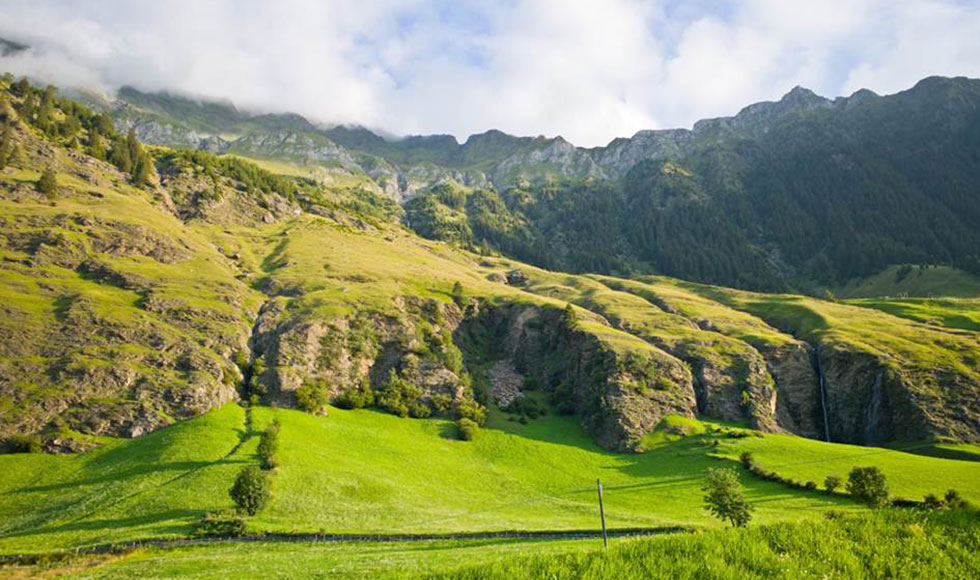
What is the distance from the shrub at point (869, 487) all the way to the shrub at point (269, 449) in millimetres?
73366

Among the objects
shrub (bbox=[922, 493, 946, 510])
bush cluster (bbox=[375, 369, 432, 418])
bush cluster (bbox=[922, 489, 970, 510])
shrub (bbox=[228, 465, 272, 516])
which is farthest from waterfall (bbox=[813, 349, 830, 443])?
shrub (bbox=[228, 465, 272, 516])

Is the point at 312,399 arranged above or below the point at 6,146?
below

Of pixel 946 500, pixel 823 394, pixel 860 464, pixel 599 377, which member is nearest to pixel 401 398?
pixel 599 377

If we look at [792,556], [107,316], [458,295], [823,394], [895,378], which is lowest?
[823,394]

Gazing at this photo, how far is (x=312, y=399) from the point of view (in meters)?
96.4

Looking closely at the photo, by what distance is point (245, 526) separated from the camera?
50.0 metres

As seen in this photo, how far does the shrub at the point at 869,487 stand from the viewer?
5500 centimetres

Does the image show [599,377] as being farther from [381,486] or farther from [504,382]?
[381,486]

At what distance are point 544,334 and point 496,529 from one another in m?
97.5

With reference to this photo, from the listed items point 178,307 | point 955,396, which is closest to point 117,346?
point 178,307

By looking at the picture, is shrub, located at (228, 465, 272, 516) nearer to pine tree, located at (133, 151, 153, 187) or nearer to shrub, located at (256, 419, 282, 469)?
shrub, located at (256, 419, 282, 469)

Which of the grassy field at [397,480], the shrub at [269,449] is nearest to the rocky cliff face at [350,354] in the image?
the grassy field at [397,480]

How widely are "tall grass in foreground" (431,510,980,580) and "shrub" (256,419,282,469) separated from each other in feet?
220

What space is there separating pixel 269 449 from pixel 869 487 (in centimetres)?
7605
